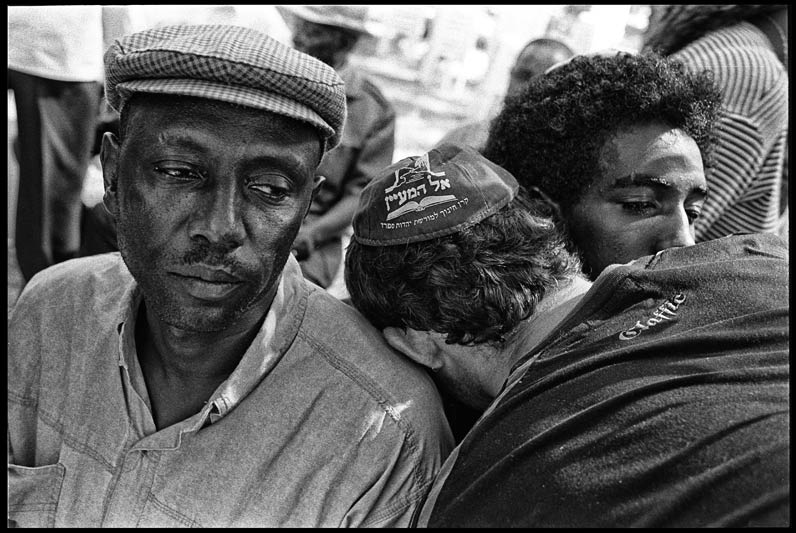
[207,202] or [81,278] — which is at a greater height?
[207,202]

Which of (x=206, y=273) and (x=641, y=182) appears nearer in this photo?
(x=206, y=273)

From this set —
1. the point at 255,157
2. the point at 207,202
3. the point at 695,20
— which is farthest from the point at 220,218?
the point at 695,20

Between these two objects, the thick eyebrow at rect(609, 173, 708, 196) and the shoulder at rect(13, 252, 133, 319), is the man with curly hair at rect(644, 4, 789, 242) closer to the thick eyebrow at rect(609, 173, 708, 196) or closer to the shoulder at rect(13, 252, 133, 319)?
the thick eyebrow at rect(609, 173, 708, 196)

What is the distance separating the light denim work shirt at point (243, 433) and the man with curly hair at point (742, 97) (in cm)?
153

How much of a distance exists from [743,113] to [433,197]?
1515 millimetres

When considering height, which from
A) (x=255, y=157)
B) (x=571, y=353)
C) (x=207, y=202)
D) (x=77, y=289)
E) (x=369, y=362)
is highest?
(x=255, y=157)

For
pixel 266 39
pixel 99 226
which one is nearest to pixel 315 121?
pixel 266 39

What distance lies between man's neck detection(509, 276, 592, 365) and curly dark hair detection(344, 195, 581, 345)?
0.08 ft

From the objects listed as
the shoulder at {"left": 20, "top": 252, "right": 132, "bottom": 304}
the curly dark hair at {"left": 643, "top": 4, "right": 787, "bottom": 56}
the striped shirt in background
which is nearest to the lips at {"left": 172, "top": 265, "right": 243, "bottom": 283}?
the shoulder at {"left": 20, "top": 252, "right": 132, "bottom": 304}

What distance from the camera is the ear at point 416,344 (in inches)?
79.6

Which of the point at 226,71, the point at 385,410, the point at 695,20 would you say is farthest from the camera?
the point at 695,20

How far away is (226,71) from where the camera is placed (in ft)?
5.32

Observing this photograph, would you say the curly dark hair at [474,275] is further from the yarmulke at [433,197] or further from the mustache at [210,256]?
the mustache at [210,256]

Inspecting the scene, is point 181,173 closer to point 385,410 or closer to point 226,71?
point 226,71
